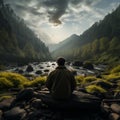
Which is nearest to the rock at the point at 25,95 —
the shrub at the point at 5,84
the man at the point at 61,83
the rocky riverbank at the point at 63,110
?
the rocky riverbank at the point at 63,110

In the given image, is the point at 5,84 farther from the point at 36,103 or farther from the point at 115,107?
the point at 115,107

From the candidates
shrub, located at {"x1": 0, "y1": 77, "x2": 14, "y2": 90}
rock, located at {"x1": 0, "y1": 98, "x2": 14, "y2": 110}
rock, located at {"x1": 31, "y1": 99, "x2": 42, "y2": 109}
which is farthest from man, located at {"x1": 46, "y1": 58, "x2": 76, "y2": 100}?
shrub, located at {"x1": 0, "y1": 77, "x2": 14, "y2": 90}

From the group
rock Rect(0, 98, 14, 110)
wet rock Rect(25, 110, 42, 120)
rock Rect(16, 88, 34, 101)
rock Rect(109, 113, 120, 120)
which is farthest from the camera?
rock Rect(16, 88, 34, 101)

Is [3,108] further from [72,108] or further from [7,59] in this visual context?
[7,59]

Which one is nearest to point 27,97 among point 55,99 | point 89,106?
point 55,99

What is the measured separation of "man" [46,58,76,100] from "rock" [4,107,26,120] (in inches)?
75.2

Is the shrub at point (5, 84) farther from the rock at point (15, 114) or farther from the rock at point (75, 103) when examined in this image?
the rock at point (75, 103)

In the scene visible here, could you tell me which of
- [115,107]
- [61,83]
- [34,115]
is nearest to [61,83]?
[61,83]

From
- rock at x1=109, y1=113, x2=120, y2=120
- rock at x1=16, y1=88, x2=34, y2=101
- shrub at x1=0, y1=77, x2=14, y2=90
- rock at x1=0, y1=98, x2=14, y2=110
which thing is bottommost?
rock at x1=109, y1=113, x2=120, y2=120

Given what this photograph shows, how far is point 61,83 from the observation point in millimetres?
10219

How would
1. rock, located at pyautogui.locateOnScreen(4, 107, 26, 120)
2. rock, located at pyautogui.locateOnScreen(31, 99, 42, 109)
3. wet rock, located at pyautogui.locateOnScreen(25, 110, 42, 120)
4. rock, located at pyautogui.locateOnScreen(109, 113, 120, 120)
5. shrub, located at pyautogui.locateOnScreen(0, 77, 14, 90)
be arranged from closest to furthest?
1. rock, located at pyautogui.locateOnScreen(109, 113, 120, 120)
2. wet rock, located at pyautogui.locateOnScreen(25, 110, 42, 120)
3. rock, located at pyautogui.locateOnScreen(4, 107, 26, 120)
4. rock, located at pyautogui.locateOnScreen(31, 99, 42, 109)
5. shrub, located at pyautogui.locateOnScreen(0, 77, 14, 90)

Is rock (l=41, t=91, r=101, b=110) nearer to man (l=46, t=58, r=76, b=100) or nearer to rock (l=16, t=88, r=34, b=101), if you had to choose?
man (l=46, t=58, r=76, b=100)

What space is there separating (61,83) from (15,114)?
9.41 feet

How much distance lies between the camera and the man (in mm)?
10164
